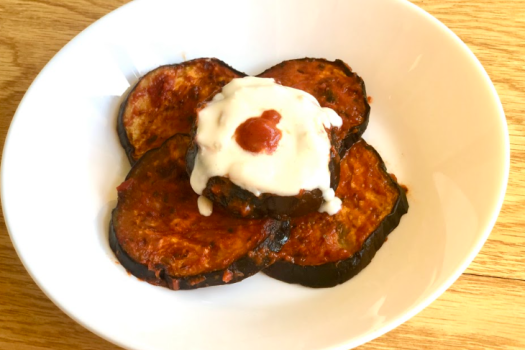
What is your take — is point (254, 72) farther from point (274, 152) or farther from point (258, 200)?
point (258, 200)

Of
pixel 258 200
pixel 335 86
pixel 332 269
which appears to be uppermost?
pixel 335 86

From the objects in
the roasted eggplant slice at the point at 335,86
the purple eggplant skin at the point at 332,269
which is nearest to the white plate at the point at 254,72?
the purple eggplant skin at the point at 332,269

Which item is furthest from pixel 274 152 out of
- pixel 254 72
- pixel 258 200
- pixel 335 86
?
pixel 254 72

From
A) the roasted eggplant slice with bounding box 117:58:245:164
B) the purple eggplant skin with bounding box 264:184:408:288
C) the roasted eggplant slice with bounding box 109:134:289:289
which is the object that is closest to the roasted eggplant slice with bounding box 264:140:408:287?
the purple eggplant skin with bounding box 264:184:408:288

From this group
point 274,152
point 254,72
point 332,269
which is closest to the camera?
point 274,152

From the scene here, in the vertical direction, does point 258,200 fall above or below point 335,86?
below

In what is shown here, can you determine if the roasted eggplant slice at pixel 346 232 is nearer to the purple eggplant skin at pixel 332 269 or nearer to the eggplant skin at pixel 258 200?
the purple eggplant skin at pixel 332 269

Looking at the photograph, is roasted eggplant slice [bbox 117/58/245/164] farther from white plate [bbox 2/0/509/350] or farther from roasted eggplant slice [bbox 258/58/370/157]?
roasted eggplant slice [bbox 258/58/370/157]
